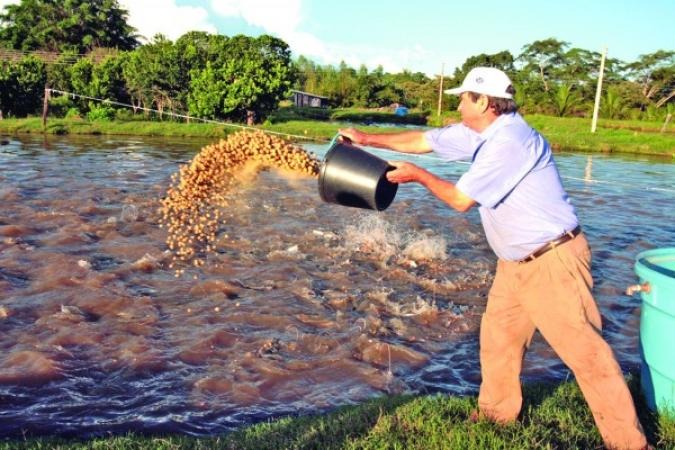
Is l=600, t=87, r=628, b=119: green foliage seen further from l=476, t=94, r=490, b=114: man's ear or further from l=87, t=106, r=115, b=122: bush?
l=476, t=94, r=490, b=114: man's ear

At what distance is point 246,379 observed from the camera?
4121mm

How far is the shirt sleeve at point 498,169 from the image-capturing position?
2.77 metres

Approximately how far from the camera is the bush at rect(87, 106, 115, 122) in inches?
995

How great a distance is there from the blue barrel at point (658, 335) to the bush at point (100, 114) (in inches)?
991

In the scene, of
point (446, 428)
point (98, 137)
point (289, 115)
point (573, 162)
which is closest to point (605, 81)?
point (289, 115)

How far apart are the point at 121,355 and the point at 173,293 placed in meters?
1.39

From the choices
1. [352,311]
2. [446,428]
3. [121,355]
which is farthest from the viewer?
[352,311]

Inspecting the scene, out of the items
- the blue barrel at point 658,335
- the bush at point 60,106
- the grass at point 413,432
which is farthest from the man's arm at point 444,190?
the bush at point 60,106

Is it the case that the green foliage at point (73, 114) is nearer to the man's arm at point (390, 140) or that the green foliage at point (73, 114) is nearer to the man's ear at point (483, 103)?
the man's arm at point (390, 140)

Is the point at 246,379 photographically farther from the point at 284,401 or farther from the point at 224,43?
the point at 224,43

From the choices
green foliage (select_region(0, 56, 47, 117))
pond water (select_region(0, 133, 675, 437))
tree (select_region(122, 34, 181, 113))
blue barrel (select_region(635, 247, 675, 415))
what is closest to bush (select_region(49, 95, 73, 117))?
green foliage (select_region(0, 56, 47, 117))

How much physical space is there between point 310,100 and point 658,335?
56111 mm

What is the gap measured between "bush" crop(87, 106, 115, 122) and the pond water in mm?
15824

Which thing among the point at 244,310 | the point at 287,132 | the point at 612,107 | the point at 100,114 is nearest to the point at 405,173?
the point at 244,310
